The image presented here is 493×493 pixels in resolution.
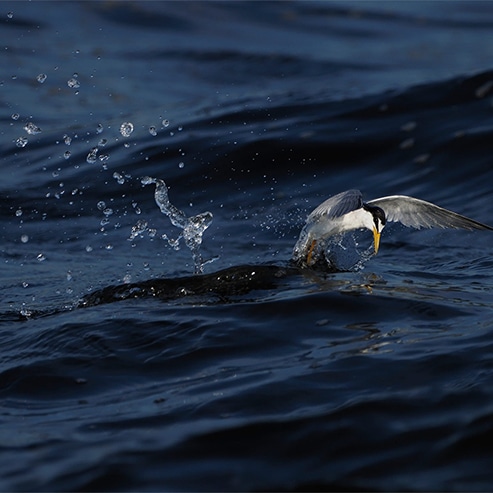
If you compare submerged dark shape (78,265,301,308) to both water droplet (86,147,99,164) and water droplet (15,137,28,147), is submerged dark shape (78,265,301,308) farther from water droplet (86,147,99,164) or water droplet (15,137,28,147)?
water droplet (15,137,28,147)

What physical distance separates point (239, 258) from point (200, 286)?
141 cm

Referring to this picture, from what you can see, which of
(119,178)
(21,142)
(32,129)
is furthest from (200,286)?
(21,142)

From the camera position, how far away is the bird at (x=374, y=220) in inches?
303

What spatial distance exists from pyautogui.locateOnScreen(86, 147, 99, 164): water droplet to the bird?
303 cm

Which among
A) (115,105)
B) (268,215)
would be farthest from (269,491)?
(115,105)

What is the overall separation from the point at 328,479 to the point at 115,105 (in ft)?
29.6

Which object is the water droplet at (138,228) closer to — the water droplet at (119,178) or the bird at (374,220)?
the water droplet at (119,178)

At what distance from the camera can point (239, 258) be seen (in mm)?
8516

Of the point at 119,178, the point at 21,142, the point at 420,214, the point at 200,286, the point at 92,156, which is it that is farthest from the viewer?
the point at 21,142

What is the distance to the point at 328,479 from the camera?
450cm

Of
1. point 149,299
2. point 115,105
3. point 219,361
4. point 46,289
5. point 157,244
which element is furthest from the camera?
point 115,105

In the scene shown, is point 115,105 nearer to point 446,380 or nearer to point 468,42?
point 468,42

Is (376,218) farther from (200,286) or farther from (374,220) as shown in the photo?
(200,286)

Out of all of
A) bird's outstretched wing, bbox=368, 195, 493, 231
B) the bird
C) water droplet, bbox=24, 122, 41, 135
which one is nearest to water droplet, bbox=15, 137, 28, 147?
water droplet, bbox=24, 122, 41, 135
